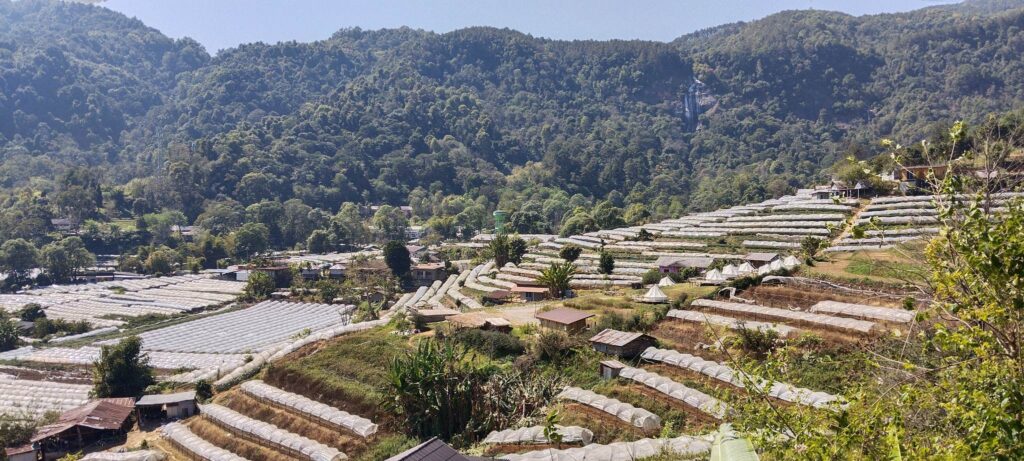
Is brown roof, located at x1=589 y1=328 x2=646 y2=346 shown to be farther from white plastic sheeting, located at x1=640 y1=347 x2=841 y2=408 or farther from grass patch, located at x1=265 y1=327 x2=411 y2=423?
grass patch, located at x1=265 y1=327 x2=411 y2=423

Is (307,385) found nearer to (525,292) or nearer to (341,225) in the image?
(525,292)

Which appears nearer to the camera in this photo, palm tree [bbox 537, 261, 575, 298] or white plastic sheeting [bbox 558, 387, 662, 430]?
white plastic sheeting [bbox 558, 387, 662, 430]

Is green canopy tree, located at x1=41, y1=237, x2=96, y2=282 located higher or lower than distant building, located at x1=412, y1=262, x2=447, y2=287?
higher

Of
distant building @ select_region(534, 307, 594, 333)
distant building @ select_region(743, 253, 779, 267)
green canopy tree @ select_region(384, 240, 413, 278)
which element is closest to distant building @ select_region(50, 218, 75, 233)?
green canopy tree @ select_region(384, 240, 413, 278)

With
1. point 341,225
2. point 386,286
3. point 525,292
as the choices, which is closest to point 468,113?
point 341,225

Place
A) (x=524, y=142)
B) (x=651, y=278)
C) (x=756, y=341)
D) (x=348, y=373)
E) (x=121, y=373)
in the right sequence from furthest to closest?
1. (x=524, y=142)
2. (x=651, y=278)
3. (x=121, y=373)
4. (x=348, y=373)
5. (x=756, y=341)

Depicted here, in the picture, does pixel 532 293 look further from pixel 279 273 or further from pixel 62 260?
pixel 62 260

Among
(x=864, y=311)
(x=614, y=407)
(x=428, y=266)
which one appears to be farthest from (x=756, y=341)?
(x=428, y=266)
